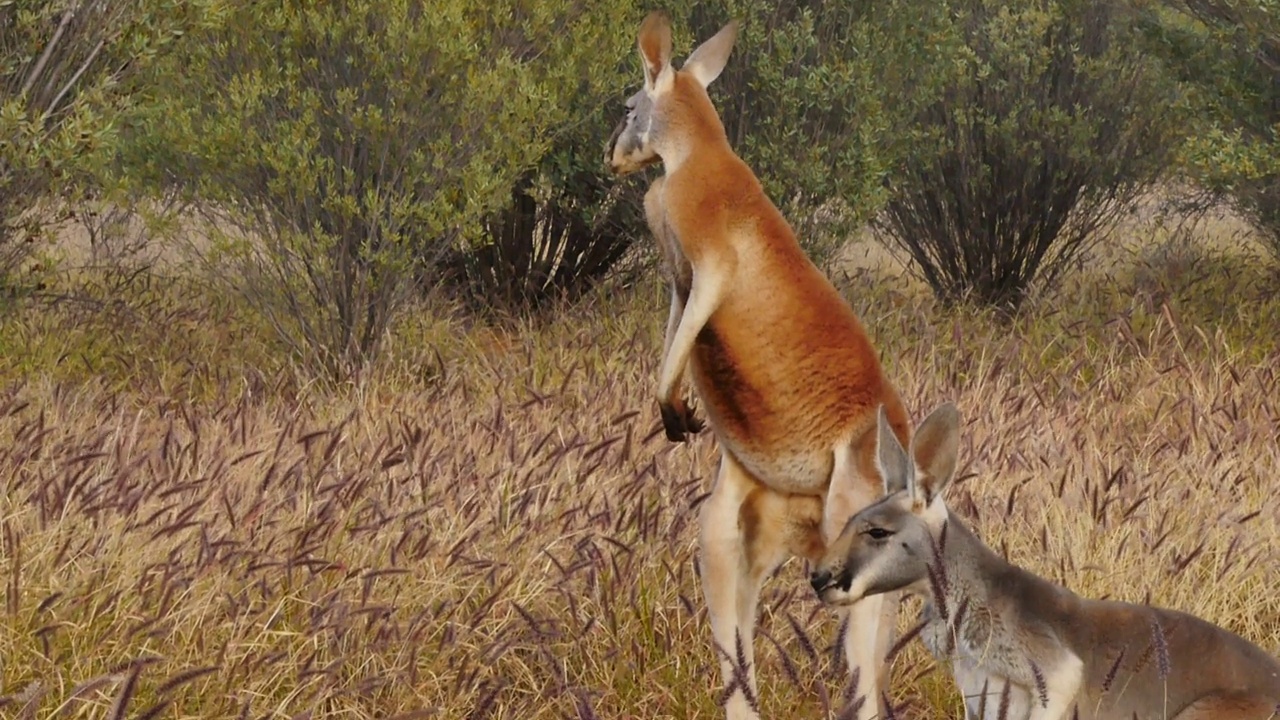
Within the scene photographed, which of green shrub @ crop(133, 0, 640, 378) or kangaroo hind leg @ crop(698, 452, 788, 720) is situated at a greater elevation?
kangaroo hind leg @ crop(698, 452, 788, 720)

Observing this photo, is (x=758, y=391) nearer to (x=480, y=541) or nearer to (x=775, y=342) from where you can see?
(x=775, y=342)

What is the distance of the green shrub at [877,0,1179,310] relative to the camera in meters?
10.9

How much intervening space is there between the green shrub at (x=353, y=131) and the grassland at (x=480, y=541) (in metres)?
0.92

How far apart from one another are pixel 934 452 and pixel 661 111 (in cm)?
117

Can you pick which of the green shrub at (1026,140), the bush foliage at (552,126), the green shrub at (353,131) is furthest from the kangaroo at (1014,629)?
the green shrub at (1026,140)

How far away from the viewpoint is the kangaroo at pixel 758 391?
12.2ft

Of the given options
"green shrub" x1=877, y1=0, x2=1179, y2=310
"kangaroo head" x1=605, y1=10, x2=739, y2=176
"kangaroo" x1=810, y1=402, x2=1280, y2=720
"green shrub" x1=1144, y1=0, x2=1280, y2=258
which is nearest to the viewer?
"kangaroo" x1=810, y1=402, x2=1280, y2=720

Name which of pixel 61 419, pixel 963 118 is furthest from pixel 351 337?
pixel 963 118

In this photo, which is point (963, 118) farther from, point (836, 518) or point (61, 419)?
point (836, 518)

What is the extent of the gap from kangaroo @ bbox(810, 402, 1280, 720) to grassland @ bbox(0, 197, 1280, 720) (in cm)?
24

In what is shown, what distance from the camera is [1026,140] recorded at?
36.4 feet

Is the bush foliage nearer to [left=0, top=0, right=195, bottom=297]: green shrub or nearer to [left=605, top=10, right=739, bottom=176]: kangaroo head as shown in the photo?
[left=0, top=0, right=195, bottom=297]: green shrub

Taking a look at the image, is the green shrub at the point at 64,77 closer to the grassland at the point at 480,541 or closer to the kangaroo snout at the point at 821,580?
the grassland at the point at 480,541

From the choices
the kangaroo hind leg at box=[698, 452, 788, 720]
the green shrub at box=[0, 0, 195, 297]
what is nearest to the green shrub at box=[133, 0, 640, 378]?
the green shrub at box=[0, 0, 195, 297]
